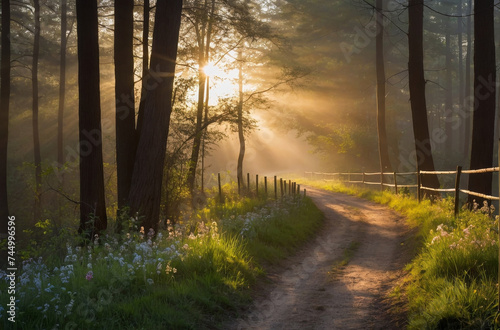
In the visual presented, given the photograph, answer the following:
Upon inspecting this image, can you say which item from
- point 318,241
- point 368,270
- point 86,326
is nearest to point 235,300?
point 86,326

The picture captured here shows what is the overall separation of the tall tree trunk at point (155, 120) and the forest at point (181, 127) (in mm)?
31

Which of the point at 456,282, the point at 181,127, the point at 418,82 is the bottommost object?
the point at 456,282

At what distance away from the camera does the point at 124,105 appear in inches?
453

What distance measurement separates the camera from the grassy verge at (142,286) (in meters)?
5.39

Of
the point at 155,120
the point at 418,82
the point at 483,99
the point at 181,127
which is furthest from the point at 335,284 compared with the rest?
the point at 418,82

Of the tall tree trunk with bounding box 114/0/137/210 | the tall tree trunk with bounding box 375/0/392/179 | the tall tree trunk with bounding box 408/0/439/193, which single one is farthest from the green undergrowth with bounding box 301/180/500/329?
the tall tree trunk with bounding box 375/0/392/179

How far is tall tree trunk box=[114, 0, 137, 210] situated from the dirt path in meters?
4.30

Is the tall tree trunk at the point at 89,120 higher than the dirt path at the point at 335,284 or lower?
higher

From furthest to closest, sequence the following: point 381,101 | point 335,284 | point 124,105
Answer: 1. point 381,101
2. point 124,105
3. point 335,284

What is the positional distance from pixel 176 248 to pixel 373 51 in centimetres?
3402

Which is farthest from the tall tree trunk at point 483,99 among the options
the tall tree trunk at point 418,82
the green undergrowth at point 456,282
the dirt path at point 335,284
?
the tall tree trunk at point 418,82

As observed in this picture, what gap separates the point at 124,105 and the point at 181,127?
17.9ft

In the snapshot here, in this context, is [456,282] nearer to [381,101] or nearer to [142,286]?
[142,286]

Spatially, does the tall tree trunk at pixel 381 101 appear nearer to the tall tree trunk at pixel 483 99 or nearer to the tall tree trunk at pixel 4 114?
the tall tree trunk at pixel 483 99
